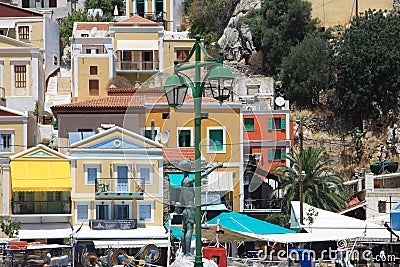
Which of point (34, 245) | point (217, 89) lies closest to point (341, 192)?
point (34, 245)

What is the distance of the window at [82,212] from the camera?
59000 millimetres

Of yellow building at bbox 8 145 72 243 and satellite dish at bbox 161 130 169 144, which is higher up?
satellite dish at bbox 161 130 169 144

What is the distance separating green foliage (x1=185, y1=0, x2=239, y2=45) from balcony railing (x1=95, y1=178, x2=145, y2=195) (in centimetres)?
2510

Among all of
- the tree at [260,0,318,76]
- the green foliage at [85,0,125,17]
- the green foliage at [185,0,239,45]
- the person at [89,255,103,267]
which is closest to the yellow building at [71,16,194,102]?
the green foliage at [185,0,239,45]

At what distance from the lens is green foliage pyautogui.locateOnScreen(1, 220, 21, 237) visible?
5614 cm

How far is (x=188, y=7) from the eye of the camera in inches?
3469

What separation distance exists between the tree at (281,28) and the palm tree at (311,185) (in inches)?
674

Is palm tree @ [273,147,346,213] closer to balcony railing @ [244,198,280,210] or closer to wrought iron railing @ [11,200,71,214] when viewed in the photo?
balcony railing @ [244,198,280,210]

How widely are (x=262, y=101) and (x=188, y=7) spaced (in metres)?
18.3

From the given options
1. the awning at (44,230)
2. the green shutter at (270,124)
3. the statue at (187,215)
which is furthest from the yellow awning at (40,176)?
the statue at (187,215)

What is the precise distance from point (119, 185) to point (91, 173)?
1.62 m

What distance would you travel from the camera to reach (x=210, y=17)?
85.2 meters

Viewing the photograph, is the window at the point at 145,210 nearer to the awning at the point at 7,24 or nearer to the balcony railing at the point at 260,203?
Result: the balcony railing at the point at 260,203

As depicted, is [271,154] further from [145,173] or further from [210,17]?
[210,17]
